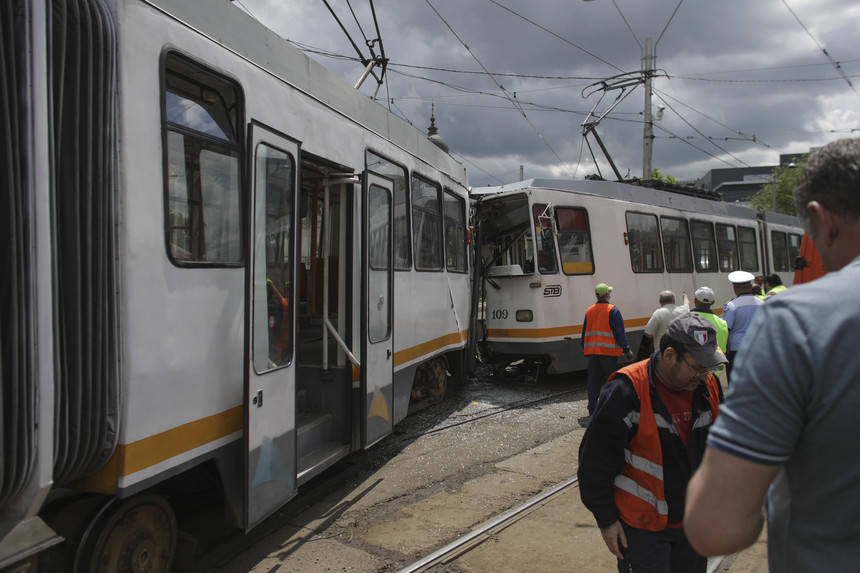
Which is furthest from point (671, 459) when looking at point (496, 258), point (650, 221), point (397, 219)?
point (650, 221)

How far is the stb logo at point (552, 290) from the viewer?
28.7 ft

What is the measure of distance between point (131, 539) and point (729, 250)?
12.3 metres

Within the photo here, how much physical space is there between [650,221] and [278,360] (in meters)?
8.11

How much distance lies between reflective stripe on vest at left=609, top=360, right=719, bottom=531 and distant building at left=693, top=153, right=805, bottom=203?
3357 inches

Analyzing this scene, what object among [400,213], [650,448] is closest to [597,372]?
[400,213]

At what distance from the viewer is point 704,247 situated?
38.7 ft

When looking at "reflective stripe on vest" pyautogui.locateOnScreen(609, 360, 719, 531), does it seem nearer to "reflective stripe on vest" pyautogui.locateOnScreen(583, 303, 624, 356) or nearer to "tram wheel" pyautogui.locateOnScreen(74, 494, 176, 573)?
"tram wheel" pyautogui.locateOnScreen(74, 494, 176, 573)

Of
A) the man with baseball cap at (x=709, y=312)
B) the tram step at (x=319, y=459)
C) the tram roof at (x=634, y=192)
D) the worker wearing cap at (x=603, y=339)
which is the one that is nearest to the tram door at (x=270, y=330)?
the tram step at (x=319, y=459)

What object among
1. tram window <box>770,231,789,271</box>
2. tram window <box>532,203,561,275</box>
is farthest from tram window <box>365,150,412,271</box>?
tram window <box>770,231,789,271</box>

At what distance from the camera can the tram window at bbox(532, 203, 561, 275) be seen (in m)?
8.74

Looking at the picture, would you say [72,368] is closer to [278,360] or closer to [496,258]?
[278,360]

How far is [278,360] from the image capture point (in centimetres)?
399

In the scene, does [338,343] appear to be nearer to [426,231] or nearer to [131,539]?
[426,231]

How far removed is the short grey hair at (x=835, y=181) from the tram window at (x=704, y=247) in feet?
35.8
